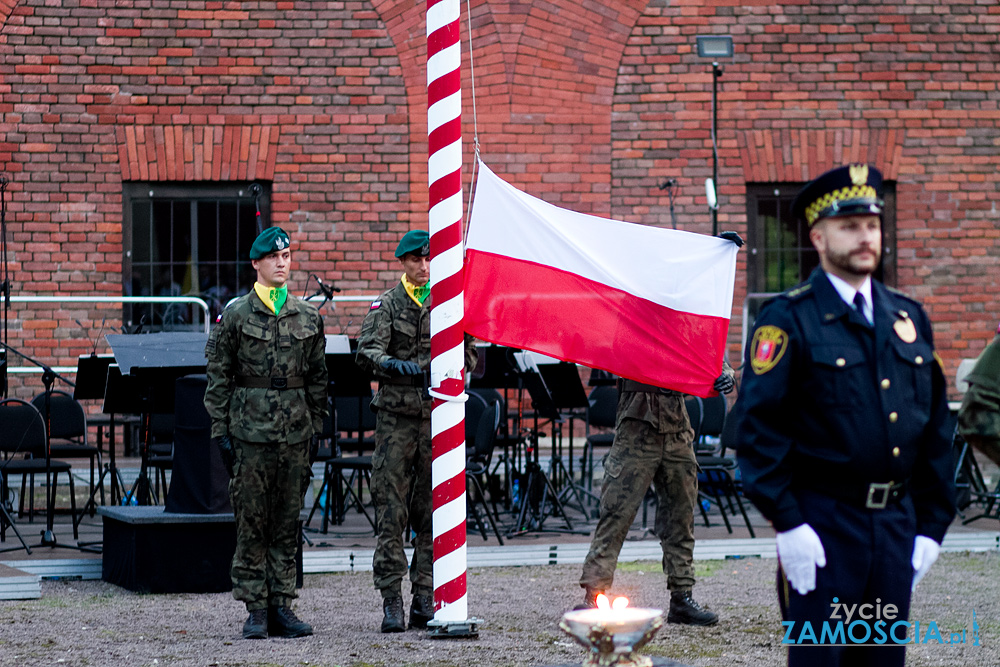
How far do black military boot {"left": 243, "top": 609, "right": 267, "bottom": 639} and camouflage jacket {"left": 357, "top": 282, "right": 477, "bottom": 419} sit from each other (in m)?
1.24

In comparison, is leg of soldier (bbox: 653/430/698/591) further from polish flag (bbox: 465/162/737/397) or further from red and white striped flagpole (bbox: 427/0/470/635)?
red and white striped flagpole (bbox: 427/0/470/635)

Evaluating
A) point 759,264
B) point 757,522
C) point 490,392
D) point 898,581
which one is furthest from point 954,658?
point 759,264

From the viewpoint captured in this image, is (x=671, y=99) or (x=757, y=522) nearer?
(x=757, y=522)

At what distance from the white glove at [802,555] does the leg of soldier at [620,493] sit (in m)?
3.58

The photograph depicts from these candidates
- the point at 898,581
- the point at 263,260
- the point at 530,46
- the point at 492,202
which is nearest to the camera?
the point at 898,581

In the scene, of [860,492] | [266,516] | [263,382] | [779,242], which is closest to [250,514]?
[266,516]

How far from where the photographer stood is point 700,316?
7.25m

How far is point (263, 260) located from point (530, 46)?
7049 mm

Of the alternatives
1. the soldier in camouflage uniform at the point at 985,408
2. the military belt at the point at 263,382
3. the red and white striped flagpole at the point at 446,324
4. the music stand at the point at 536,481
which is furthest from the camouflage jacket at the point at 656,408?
the soldier in camouflage uniform at the point at 985,408

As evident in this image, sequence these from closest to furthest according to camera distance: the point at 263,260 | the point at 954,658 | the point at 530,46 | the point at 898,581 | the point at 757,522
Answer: the point at 898,581 < the point at 954,658 < the point at 263,260 < the point at 757,522 < the point at 530,46

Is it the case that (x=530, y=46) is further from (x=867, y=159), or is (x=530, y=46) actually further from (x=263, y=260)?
(x=263, y=260)

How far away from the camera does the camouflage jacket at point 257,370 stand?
6.68 m

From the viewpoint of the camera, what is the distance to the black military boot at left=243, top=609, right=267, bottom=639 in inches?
262

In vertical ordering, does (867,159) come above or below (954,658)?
above
